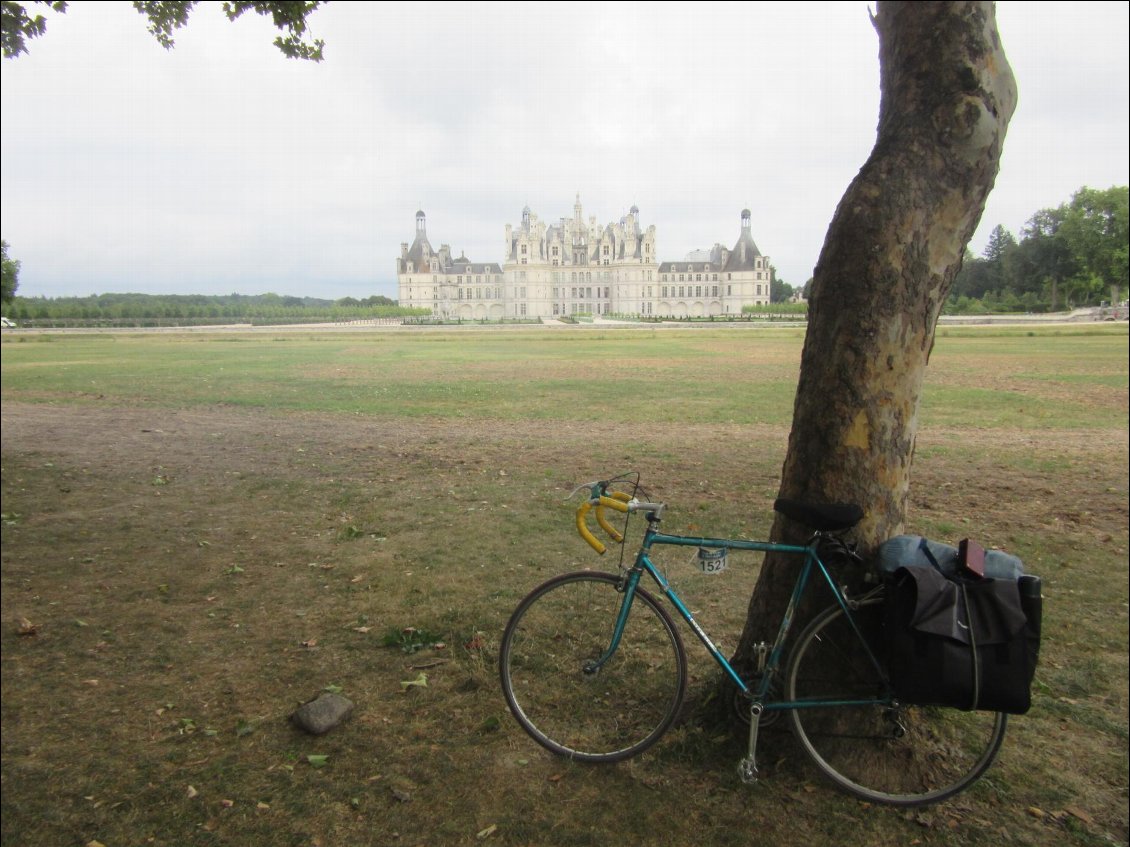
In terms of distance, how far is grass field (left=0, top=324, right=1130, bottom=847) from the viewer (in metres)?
3.08

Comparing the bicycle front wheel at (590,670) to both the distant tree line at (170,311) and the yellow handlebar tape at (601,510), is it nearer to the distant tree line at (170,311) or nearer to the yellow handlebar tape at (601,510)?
the yellow handlebar tape at (601,510)

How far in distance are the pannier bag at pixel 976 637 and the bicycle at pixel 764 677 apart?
304 millimetres

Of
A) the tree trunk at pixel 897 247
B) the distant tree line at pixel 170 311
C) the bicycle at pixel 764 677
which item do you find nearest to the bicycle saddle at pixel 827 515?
the bicycle at pixel 764 677

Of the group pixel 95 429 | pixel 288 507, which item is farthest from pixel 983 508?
A: pixel 95 429

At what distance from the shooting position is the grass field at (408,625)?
3.08 metres

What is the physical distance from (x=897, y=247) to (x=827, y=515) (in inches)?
41.8

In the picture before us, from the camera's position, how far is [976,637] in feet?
8.68

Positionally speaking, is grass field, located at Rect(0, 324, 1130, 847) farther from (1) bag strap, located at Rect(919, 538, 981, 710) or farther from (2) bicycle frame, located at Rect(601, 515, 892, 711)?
(1) bag strap, located at Rect(919, 538, 981, 710)

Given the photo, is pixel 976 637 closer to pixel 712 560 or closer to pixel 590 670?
pixel 712 560

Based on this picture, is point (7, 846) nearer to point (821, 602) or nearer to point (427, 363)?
point (821, 602)

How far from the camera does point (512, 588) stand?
5465 mm

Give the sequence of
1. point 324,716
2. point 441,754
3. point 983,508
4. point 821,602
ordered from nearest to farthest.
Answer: point 821,602
point 441,754
point 324,716
point 983,508

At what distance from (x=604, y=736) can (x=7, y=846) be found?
2.38 meters

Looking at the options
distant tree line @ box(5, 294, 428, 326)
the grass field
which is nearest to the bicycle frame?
the grass field
